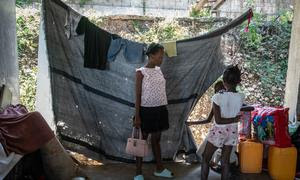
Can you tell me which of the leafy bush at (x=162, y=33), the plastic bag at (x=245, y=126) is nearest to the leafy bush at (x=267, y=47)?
the leafy bush at (x=162, y=33)

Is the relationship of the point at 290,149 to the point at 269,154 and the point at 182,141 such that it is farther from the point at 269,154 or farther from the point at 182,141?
the point at 182,141

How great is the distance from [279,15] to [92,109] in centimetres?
562

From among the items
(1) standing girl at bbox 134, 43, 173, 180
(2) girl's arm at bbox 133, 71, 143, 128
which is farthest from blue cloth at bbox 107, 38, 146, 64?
(2) girl's arm at bbox 133, 71, 143, 128

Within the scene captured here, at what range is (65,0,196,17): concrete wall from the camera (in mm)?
8644

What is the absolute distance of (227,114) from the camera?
3504 mm

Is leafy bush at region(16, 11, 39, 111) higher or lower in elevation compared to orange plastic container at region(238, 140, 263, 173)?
higher

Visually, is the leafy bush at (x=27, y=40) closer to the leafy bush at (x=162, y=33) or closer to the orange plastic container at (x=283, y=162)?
the leafy bush at (x=162, y=33)

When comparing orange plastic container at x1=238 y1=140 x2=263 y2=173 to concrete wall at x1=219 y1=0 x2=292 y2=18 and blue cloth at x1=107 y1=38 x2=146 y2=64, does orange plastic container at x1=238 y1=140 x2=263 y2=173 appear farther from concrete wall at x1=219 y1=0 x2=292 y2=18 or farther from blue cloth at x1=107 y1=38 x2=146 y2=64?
concrete wall at x1=219 y1=0 x2=292 y2=18

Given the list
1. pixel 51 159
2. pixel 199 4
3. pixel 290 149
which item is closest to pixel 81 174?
pixel 51 159

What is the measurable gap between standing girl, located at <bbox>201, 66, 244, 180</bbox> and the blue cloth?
120 cm

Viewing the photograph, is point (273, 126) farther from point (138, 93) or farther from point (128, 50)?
point (128, 50)

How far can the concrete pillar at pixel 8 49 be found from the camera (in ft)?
13.4

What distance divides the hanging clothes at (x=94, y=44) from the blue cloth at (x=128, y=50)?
6 centimetres

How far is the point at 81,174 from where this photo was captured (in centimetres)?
382
